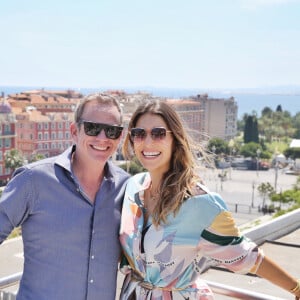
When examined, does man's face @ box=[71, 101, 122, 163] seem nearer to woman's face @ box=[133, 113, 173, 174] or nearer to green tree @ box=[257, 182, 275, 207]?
woman's face @ box=[133, 113, 173, 174]

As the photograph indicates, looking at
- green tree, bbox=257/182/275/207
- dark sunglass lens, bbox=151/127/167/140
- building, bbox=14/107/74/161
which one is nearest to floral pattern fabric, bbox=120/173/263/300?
dark sunglass lens, bbox=151/127/167/140

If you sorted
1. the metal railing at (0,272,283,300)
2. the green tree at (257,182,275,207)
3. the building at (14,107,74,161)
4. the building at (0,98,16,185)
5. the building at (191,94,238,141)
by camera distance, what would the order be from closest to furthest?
the metal railing at (0,272,283,300)
the green tree at (257,182,275,207)
the building at (0,98,16,185)
the building at (14,107,74,161)
the building at (191,94,238,141)

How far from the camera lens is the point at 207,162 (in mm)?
1844

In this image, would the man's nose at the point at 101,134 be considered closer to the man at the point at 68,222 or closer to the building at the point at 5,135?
the man at the point at 68,222

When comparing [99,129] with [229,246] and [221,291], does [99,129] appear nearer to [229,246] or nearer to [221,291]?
[229,246]

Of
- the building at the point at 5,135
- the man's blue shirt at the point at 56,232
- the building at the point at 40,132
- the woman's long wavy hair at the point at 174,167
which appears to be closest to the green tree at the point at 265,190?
the building at the point at 40,132

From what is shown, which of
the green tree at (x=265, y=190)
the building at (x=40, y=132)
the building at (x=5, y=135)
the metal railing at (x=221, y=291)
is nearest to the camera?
the metal railing at (x=221, y=291)

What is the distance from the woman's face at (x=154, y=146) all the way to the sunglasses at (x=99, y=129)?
2.9 inches

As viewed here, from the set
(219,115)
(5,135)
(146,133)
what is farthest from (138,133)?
(219,115)

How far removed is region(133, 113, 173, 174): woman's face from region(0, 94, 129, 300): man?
0.09 meters

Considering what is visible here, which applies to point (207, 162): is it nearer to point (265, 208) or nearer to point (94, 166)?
point (94, 166)

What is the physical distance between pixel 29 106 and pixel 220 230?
180 feet

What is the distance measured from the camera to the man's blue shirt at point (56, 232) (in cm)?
155

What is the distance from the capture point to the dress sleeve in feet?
5.04
